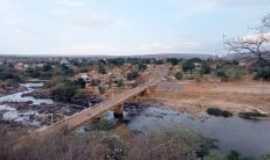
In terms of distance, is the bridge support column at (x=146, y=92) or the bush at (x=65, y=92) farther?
the bush at (x=65, y=92)

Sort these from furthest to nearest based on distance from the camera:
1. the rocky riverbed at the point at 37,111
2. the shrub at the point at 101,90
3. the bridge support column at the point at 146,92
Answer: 1. the shrub at the point at 101,90
2. the bridge support column at the point at 146,92
3. the rocky riverbed at the point at 37,111

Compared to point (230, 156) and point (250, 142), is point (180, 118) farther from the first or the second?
point (230, 156)

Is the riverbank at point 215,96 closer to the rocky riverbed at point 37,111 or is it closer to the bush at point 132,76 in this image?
the rocky riverbed at point 37,111

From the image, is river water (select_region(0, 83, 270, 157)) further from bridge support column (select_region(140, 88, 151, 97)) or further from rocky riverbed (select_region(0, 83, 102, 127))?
bridge support column (select_region(140, 88, 151, 97))

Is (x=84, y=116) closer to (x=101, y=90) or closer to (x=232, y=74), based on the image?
(x=101, y=90)

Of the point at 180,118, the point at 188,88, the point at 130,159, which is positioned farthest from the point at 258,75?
the point at 130,159

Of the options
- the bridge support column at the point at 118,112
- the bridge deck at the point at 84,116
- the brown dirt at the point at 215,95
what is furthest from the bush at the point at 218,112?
the bridge deck at the point at 84,116

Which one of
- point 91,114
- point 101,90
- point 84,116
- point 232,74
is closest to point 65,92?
point 101,90

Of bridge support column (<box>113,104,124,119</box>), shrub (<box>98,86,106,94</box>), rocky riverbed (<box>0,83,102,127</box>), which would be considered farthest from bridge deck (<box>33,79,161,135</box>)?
shrub (<box>98,86,106,94</box>)
